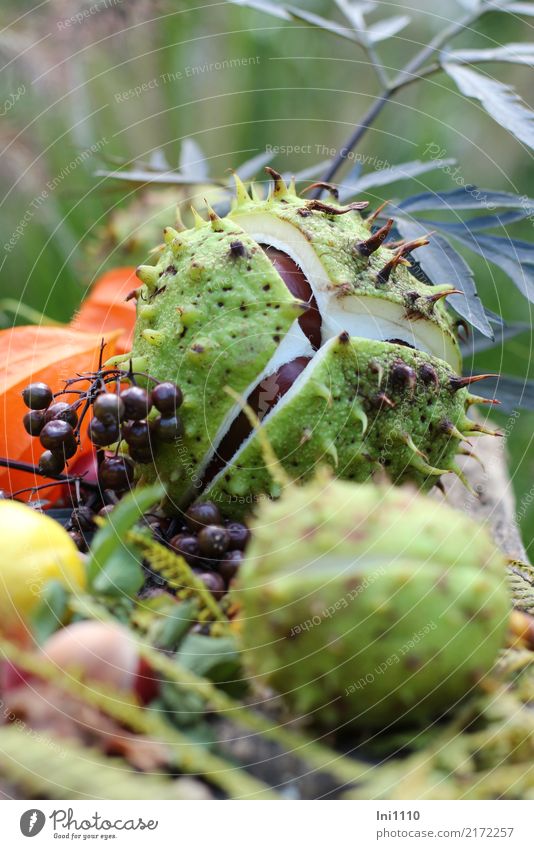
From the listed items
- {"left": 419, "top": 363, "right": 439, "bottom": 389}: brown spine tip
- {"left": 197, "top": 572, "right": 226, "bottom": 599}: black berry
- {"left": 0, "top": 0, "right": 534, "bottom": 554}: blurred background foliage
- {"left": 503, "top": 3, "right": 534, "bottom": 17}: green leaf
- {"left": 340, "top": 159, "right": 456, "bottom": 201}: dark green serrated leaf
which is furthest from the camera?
{"left": 0, "top": 0, "right": 534, "bottom": 554}: blurred background foliage

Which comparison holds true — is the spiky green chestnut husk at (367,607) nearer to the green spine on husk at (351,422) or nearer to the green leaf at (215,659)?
the green leaf at (215,659)

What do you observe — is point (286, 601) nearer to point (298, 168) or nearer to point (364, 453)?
point (364, 453)

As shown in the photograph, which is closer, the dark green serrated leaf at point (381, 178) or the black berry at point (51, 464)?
the black berry at point (51, 464)

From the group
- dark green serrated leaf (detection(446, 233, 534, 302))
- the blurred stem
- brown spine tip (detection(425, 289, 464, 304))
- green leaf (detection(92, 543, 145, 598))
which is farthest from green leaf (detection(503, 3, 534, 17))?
green leaf (detection(92, 543, 145, 598))

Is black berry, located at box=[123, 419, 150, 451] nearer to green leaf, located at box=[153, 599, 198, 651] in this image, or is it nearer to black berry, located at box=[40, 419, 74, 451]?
black berry, located at box=[40, 419, 74, 451]

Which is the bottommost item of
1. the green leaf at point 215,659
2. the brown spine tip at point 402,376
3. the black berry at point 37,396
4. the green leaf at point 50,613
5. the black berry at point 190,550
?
the green leaf at point 215,659

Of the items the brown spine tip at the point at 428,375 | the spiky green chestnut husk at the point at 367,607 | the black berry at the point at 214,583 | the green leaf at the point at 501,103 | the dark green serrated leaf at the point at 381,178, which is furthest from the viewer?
the dark green serrated leaf at the point at 381,178

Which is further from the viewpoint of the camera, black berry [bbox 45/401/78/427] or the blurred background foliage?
the blurred background foliage

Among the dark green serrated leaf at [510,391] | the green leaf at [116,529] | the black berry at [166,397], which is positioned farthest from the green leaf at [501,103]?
the green leaf at [116,529]
